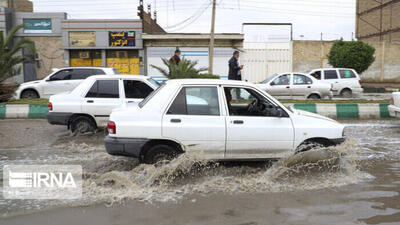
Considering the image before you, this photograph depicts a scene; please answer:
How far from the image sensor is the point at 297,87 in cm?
1530

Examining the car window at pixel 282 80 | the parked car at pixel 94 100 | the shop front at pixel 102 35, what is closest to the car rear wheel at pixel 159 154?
the parked car at pixel 94 100

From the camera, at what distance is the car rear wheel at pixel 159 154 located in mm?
5508

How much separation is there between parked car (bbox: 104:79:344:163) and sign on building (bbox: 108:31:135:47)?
2198 centimetres

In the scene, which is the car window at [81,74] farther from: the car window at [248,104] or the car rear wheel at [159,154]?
the car rear wheel at [159,154]

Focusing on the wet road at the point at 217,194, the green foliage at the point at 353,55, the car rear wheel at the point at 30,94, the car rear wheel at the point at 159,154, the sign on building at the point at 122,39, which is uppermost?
the sign on building at the point at 122,39

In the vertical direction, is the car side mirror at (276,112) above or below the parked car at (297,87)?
below

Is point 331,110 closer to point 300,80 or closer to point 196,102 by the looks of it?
point 300,80

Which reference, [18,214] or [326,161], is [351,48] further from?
[18,214]

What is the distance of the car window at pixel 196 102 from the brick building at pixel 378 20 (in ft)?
114

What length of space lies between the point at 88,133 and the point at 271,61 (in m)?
22.0

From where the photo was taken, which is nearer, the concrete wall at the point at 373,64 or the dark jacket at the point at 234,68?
the dark jacket at the point at 234,68

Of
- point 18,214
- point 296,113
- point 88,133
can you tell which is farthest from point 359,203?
point 88,133

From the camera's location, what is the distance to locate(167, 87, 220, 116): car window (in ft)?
18.4

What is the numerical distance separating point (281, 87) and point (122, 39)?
15.1 m
